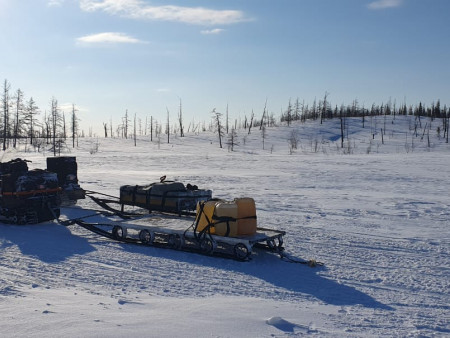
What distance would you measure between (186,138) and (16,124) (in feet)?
70.6

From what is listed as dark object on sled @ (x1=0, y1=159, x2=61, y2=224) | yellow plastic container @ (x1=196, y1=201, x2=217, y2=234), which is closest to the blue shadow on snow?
dark object on sled @ (x1=0, y1=159, x2=61, y2=224)

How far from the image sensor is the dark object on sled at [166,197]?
9.59 metres

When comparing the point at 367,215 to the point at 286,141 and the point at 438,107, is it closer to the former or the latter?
the point at 286,141

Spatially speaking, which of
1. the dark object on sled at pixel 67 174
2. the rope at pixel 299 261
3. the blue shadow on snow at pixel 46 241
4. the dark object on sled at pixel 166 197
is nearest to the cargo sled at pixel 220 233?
the rope at pixel 299 261

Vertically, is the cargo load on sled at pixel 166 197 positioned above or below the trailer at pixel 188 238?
above

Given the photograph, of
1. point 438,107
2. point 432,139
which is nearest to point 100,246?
point 432,139

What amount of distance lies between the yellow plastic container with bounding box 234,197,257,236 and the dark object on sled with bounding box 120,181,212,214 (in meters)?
2.15

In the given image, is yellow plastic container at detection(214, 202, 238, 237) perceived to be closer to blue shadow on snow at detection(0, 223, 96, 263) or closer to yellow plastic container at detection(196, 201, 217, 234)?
yellow plastic container at detection(196, 201, 217, 234)

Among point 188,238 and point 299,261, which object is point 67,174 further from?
point 299,261

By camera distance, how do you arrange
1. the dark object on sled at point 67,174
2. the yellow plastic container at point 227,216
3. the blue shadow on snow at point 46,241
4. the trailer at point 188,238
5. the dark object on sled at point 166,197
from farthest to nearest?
1. the dark object on sled at point 67,174
2. the dark object on sled at point 166,197
3. the blue shadow on snow at point 46,241
4. the yellow plastic container at point 227,216
5. the trailer at point 188,238

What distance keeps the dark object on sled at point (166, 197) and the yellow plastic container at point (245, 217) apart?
215 cm

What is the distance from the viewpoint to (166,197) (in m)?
9.68

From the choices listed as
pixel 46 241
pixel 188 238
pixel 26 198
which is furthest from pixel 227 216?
pixel 26 198

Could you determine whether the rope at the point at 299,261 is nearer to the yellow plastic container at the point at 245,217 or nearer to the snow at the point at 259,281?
the snow at the point at 259,281
